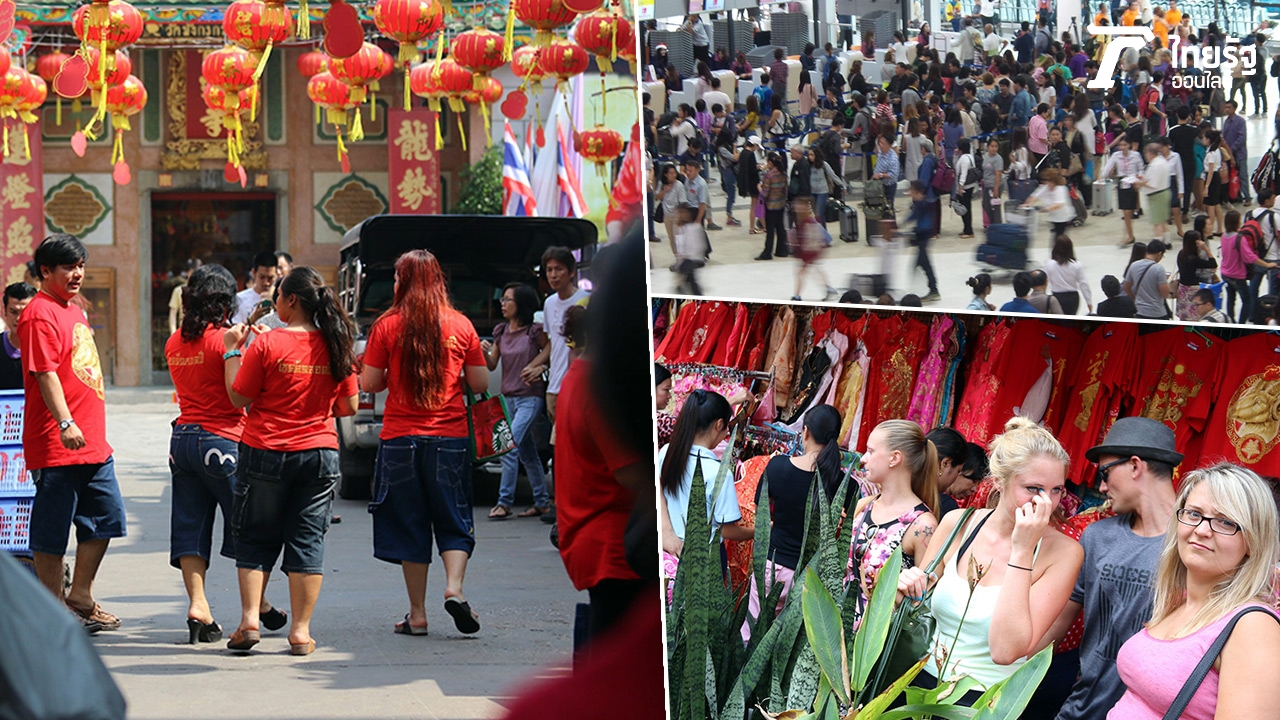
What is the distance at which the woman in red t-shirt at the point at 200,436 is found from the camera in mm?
5059

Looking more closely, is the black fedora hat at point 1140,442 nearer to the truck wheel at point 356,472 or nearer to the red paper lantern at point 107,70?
the truck wheel at point 356,472

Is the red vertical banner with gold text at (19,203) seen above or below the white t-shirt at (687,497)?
above

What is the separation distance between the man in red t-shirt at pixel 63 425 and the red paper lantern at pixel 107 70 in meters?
3.34

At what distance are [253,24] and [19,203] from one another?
38.8 feet

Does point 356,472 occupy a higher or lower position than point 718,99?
lower

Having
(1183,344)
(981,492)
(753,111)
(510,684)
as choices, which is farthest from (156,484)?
(753,111)

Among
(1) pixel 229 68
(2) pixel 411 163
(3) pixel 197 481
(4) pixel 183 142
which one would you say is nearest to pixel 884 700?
(3) pixel 197 481

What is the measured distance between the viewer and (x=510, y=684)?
4.54 meters

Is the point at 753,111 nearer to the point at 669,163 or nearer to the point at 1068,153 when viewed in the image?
the point at 669,163

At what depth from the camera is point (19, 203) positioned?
59.3 ft

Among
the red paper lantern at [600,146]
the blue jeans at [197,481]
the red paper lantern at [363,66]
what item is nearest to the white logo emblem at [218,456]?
the blue jeans at [197,481]

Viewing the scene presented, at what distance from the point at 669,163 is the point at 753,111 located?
127 millimetres

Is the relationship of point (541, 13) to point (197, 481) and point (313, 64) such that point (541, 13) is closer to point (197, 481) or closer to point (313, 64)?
point (197, 481)

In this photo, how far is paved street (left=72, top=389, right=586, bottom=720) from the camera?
14.2 feet
